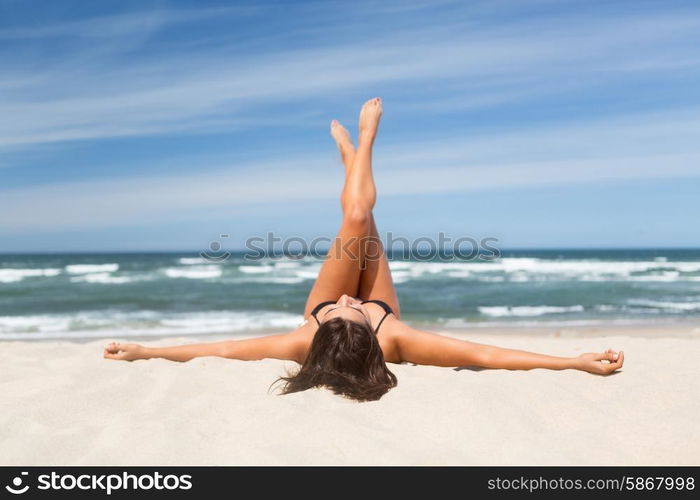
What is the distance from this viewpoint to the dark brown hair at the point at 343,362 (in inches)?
140

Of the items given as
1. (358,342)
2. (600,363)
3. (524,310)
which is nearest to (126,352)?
(358,342)

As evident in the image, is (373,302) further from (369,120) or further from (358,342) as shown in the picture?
(369,120)

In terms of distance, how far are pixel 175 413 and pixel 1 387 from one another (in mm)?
1381

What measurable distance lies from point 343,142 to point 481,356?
237 centimetres

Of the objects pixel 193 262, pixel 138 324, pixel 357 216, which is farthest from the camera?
pixel 193 262

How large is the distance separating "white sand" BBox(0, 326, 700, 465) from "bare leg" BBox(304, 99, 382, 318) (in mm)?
813

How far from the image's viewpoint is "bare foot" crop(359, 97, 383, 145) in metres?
5.18

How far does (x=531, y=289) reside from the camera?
19.3m

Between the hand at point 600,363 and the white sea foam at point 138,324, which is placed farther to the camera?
the white sea foam at point 138,324

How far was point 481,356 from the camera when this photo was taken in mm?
4125

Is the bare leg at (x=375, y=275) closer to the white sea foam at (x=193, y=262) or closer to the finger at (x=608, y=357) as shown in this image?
the finger at (x=608, y=357)

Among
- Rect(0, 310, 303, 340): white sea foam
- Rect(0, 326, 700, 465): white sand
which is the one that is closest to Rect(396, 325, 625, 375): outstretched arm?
Rect(0, 326, 700, 465): white sand

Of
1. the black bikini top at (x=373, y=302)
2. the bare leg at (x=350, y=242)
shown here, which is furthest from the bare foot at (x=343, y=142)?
the black bikini top at (x=373, y=302)
